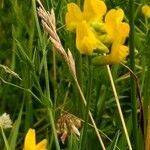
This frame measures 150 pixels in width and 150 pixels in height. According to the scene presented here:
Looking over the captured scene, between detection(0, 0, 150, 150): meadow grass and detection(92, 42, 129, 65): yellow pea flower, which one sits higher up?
detection(92, 42, 129, 65): yellow pea flower

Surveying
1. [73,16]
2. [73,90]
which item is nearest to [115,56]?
[73,16]

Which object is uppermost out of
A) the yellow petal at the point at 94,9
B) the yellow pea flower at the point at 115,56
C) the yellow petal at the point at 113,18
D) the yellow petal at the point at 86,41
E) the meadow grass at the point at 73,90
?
the yellow petal at the point at 94,9

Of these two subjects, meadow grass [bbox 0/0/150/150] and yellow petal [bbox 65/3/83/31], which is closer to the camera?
yellow petal [bbox 65/3/83/31]

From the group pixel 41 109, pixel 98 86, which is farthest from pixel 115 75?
pixel 41 109

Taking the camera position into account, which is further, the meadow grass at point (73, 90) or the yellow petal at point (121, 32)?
the meadow grass at point (73, 90)

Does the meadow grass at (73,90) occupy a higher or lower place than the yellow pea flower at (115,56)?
lower

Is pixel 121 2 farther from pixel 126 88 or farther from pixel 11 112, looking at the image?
pixel 11 112

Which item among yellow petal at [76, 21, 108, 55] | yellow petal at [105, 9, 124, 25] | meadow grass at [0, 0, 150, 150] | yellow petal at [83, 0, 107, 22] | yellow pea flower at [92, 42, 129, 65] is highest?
yellow petal at [83, 0, 107, 22]
